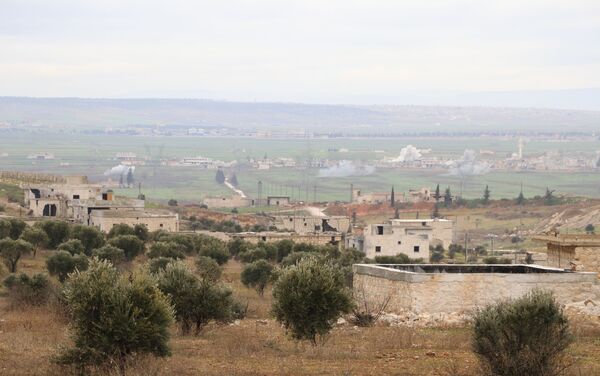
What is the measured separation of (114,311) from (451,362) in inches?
172

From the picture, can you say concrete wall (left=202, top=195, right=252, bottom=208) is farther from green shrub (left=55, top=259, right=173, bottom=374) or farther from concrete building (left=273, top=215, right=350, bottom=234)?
green shrub (left=55, top=259, right=173, bottom=374)

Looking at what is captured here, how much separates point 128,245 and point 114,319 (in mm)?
29126

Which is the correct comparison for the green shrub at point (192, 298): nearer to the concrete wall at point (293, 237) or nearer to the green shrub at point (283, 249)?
the green shrub at point (283, 249)

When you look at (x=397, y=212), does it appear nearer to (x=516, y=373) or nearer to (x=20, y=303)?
(x=20, y=303)

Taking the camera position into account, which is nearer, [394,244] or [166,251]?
[166,251]

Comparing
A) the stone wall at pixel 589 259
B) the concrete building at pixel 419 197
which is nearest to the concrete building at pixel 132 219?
the stone wall at pixel 589 259

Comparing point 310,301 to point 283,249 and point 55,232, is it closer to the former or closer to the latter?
point 55,232

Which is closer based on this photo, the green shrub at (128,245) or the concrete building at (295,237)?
the green shrub at (128,245)

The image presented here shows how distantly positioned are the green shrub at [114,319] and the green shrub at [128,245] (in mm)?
28198

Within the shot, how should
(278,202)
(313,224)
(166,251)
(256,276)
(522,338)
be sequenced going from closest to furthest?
(522,338) < (256,276) < (166,251) < (313,224) < (278,202)

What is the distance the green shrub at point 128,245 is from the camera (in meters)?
46.2

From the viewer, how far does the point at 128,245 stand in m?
46.4

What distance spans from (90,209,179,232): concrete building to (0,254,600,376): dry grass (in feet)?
125

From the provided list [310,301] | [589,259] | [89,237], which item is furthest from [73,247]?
[310,301]
